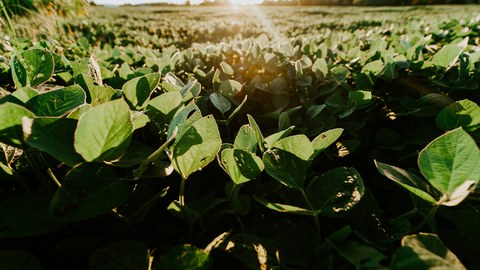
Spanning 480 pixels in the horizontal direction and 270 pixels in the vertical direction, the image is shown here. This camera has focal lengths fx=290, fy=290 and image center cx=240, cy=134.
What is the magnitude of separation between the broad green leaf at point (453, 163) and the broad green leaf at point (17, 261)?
88 centimetres

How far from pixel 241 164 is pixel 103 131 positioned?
33 centimetres

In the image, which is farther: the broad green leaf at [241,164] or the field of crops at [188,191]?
the broad green leaf at [241,164]

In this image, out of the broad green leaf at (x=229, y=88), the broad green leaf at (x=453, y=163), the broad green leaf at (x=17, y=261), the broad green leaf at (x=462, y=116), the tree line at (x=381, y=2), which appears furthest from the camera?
the tree line at (x=381, y=2)

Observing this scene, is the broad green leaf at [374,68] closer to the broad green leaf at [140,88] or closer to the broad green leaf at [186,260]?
the broad green leaf at [140,88]

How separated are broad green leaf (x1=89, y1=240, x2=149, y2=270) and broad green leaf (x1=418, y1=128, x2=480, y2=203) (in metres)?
0.70

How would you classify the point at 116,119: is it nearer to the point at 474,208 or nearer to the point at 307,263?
the point at 307,263

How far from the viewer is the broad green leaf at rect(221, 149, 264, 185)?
2.43 feet

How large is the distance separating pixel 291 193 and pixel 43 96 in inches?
28.7

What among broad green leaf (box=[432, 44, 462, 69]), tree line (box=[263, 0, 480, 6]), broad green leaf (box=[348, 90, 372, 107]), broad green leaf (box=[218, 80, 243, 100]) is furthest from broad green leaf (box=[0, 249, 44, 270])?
tree line (box=[263, 0, 480, 6])

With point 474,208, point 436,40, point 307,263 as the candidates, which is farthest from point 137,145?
point 436,40

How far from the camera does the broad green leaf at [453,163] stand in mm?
663

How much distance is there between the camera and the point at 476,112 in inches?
40.4

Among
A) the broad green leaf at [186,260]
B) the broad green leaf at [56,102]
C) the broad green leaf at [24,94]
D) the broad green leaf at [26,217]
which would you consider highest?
the broad green leaf at [24,94]

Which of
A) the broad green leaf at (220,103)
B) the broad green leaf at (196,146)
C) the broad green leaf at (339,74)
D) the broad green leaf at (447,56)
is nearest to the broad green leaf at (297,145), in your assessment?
the broad green leaf at (196,146)
